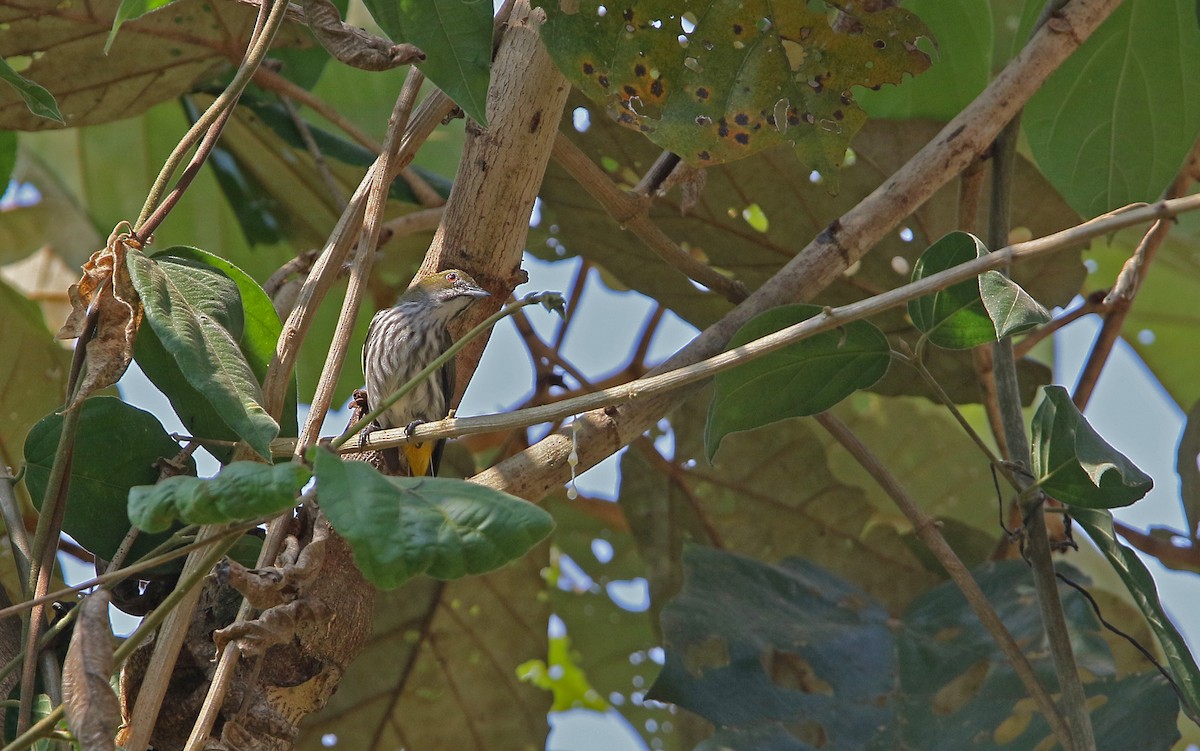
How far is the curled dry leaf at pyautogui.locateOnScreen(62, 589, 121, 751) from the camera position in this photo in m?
1.21

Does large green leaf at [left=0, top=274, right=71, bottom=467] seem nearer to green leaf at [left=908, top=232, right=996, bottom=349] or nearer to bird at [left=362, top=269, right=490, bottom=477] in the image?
bird at [left=362, top=269, right=490, bottom=477]

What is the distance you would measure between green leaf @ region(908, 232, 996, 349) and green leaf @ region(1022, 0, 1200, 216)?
0.90m

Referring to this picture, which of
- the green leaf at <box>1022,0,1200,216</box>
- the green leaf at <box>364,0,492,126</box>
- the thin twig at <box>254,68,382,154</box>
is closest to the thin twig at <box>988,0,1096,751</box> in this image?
the green leaf at <box>1022,0,1200,216</box>

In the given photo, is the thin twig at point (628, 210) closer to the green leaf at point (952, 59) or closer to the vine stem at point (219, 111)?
the vine stem at point (219, 111)

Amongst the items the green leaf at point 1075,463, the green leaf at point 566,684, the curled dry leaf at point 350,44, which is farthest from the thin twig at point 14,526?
the green leaf at point 566,684

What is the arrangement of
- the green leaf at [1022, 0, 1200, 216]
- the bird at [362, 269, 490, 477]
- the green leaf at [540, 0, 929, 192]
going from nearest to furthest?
the green leaf at [540, 0, 929, 192] → the green leaf at [1022, 0, 1200, 216] → the bird at [362, 269, 490, 477]

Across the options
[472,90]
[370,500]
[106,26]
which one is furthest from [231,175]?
[370,500]

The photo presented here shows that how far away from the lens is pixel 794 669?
8.83 feet

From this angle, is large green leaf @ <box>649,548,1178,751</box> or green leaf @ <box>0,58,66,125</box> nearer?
green leaf @ <box>0,58,66,125</box>

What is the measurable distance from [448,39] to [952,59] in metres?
1.59

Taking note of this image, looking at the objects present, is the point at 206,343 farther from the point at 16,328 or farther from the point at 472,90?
the point at 16,328

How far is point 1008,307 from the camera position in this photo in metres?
1.56

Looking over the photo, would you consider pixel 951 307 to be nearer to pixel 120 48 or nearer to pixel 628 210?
pixel 628 210

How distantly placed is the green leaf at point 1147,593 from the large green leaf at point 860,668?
34cm
